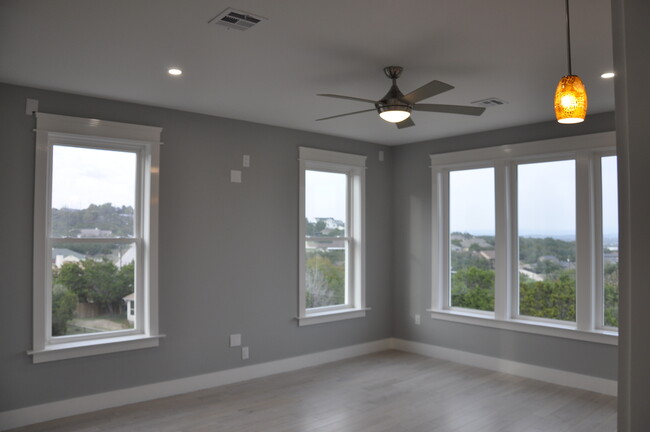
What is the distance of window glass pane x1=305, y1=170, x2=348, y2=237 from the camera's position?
19.4 ft

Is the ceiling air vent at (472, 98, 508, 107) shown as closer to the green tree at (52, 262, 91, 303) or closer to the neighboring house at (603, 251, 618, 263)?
the neighboring house at (603, 251, 618, 263)

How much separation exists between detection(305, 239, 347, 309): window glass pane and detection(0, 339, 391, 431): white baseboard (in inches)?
23.8

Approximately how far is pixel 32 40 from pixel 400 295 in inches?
195

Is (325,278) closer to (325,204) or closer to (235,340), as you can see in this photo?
(325,204)

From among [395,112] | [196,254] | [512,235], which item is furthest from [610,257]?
[196,254]

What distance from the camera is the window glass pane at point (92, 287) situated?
13.8 ft

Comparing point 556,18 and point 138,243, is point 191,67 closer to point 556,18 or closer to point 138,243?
point 138,243

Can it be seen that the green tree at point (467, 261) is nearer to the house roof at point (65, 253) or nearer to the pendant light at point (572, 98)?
the pendant light at point (572, 98)

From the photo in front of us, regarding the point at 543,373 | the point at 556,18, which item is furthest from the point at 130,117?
the point at 543,373

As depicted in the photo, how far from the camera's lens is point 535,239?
5418 mm

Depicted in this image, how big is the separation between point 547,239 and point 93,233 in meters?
4.44

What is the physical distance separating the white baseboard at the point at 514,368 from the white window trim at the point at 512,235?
37 centimetres

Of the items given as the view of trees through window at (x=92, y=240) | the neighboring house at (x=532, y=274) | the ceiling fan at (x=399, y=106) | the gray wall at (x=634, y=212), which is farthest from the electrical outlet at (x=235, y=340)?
the gray wall at (x=634, y=212)

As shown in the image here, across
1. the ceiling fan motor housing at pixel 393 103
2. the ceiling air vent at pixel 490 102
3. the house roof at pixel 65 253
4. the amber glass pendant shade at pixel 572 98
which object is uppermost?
the ceiling air vent at pixel 490 102
